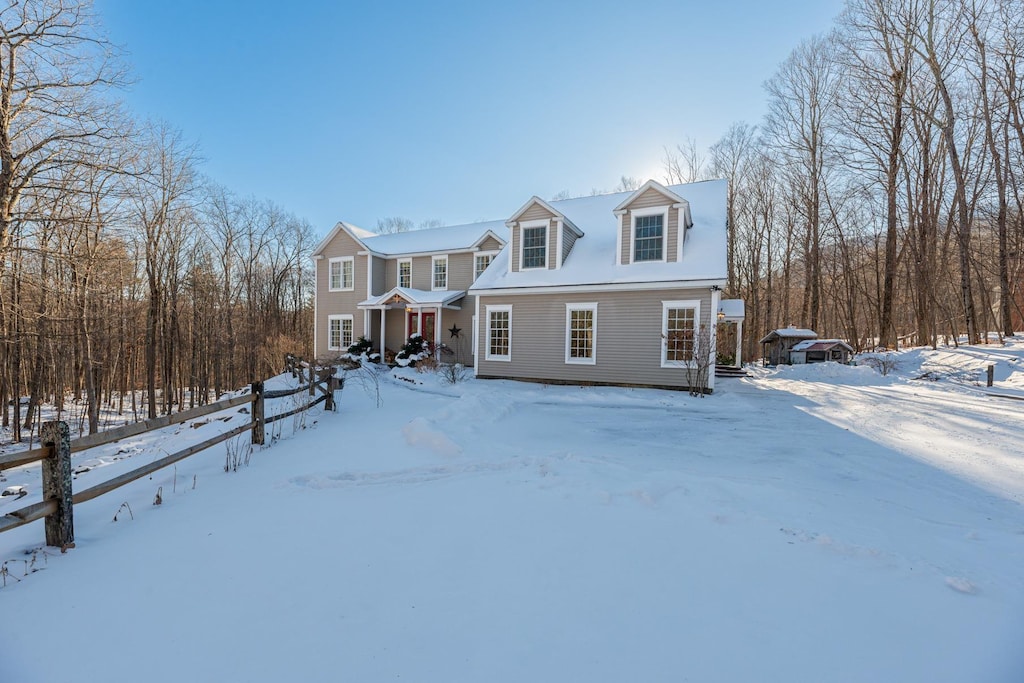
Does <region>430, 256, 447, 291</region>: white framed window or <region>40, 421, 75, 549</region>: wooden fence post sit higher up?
<region>430, 256, 447, 291</region>: white framed window

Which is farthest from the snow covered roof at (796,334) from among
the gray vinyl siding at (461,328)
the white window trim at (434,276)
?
the white window trim at (434,276)

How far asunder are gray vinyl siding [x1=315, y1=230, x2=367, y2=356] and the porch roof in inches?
59.9

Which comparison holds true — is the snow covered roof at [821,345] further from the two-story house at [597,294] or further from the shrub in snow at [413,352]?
the shrub in snow at [413,352]

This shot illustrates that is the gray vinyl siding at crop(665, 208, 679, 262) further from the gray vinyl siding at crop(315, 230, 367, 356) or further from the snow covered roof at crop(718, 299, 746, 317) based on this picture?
A: the gray vinyl siding at crop(315, 230, 367, 356)

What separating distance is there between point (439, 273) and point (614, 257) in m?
9.07

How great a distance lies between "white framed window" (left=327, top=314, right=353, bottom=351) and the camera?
68.8 feet

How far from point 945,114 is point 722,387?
57.3ft

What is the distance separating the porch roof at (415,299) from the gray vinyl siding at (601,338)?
3.34 meters

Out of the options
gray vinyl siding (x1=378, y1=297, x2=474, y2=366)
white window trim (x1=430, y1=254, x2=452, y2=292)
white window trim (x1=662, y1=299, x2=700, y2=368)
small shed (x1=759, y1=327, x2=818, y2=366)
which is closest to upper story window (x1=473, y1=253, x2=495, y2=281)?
gray vinyl siding (x1=378, y1=297, x2=474, y2=366)

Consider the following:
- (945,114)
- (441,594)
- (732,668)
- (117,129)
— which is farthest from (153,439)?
(945,114)

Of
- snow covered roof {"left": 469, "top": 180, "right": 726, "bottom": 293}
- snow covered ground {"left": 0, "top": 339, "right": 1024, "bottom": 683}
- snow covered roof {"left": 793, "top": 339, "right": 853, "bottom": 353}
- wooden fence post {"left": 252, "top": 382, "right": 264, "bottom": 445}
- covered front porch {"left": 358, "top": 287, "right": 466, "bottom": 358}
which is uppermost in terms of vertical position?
snow covered roof {"left": 469, "top": 180, "right": 726, "bottom": 293}

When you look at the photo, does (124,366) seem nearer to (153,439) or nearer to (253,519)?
(153,439)

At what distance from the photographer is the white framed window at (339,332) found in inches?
826

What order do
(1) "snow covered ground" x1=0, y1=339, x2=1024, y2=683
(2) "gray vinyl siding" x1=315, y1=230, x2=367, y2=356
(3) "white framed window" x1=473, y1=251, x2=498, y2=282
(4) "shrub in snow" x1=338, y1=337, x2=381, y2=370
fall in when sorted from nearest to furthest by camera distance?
(1) "snow covered ground" x1=0, y1=339, x2=1024, y2=683
(4) "shrub in snow" x1=338, y1=337, x2=381, y2=370
(3) "white framed window" x1=473, y1=251, x2=498, y2=282
(2) "gray vinyl siding" x1=315, y1=230, x2=367, y2=356
